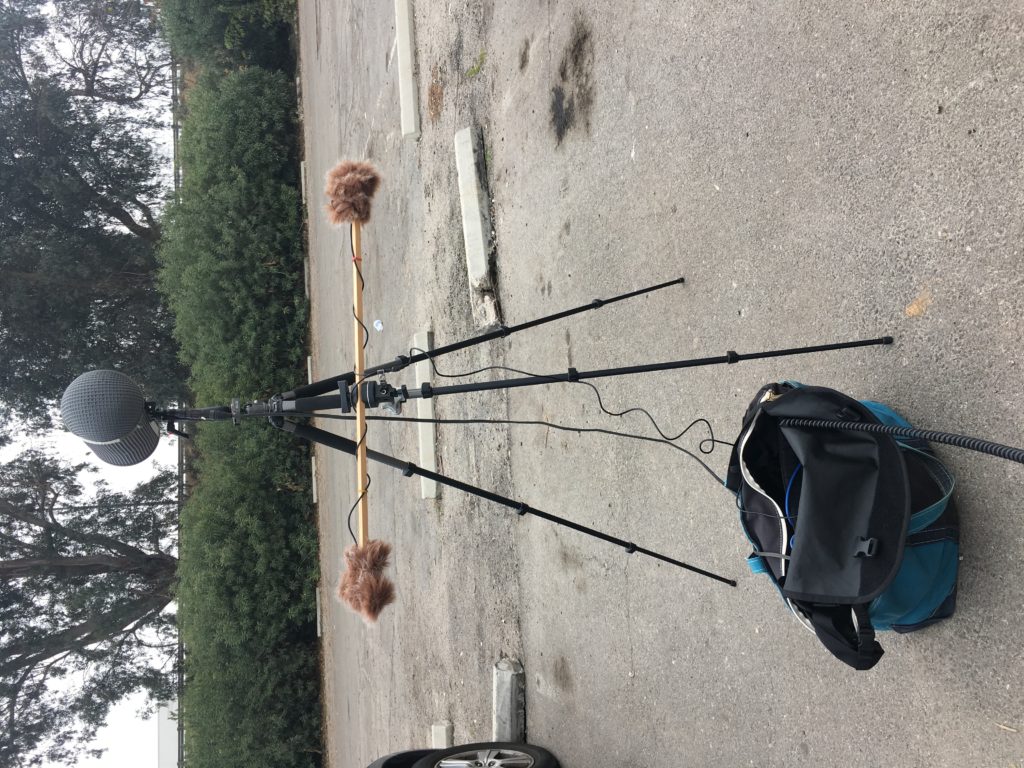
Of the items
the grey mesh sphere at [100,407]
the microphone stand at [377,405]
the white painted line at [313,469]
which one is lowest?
the microphone stand at [377,405]

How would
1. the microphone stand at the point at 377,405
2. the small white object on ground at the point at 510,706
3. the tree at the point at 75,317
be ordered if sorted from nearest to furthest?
the microphone stand at the point at 377,405
the small white object on ground at the point at 510,706
the tree at the point at 75,317

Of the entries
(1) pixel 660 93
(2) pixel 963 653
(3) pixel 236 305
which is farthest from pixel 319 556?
→ (2) pixel 963 653

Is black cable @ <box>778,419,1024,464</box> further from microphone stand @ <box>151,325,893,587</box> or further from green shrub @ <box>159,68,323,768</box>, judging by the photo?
green shrub @ <box>159,68,323,768</box>

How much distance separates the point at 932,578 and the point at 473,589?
4155 mm

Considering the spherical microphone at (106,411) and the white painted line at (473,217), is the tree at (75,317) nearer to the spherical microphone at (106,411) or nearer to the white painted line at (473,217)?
the white painted line at (473,217)

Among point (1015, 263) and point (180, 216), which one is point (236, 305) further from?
point (1015, 263)

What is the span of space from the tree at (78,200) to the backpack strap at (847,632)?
14.5 meters

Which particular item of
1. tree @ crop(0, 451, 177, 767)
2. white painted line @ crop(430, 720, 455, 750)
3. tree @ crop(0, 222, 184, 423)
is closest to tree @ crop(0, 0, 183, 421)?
tree @ crop(0, 222, 184, 423)

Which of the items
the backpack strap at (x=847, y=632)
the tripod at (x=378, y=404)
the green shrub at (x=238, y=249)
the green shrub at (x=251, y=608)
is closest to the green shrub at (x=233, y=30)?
the green shrub at (x=238, y=249)

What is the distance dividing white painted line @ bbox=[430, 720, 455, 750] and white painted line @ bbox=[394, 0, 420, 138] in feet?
17.4

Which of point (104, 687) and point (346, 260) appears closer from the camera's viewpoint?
point (346, 260)

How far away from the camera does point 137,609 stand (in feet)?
46.6

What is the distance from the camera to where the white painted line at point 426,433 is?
22.2 feet

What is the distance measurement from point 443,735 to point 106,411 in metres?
3.96
